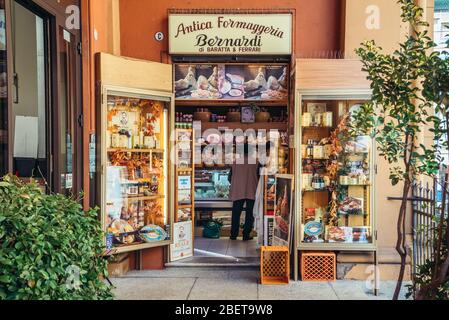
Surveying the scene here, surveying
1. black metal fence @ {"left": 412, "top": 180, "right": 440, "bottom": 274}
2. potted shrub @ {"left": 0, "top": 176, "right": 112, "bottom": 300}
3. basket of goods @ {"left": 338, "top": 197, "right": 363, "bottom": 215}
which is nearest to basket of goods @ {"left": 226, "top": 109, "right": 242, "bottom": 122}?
basket of goods @ {"left": 338, "top": 197, "right": 363, "bottom": 215}

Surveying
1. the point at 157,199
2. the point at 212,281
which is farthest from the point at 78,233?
the point at 157,199

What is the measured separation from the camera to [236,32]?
690 cm

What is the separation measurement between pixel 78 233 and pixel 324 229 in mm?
4089

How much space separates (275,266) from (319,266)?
1.89 feet

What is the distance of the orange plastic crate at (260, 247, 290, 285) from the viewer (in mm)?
6254

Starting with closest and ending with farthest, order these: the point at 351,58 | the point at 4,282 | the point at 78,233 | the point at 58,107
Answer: the point at 4,282 → the point at 78,233 → the point at 58,107 → the point at 351,58

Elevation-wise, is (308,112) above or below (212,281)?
above

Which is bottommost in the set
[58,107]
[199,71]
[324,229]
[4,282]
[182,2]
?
[324,229]

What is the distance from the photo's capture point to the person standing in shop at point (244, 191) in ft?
30.1

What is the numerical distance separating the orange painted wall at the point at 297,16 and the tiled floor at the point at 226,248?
313cm

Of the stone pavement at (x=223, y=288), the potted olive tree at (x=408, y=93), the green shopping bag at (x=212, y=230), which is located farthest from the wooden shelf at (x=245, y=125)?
the potted olive tree at (x=408, y=93)

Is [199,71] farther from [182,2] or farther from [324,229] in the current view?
[324,229]

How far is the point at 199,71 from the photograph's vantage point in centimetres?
745
